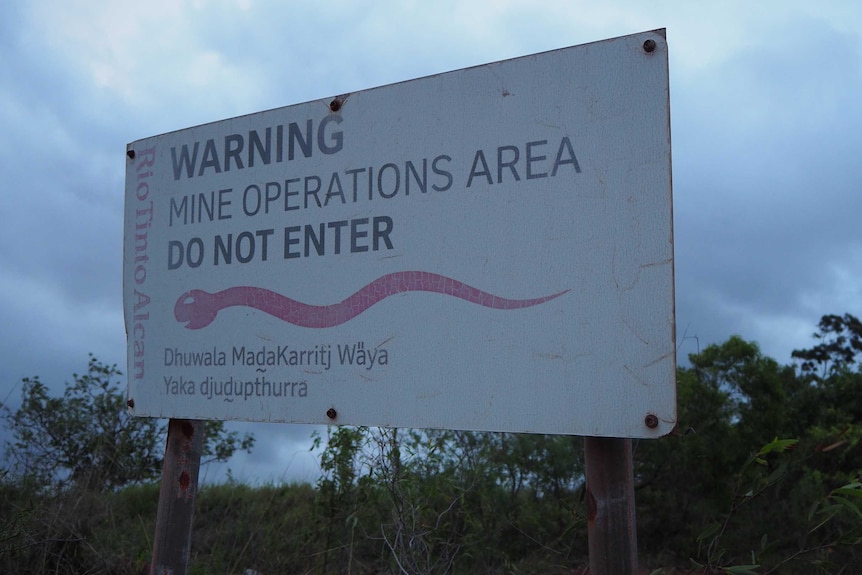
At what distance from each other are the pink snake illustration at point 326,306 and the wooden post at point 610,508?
542 millimetres

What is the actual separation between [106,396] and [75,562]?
3408mm

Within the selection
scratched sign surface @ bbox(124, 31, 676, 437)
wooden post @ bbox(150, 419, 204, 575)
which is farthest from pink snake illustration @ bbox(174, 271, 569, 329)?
wooden post @ bbox(150, 419, 204, 575)

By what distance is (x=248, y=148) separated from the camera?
3.65 meters

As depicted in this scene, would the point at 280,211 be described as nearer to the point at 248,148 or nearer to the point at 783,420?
the point at 248,148

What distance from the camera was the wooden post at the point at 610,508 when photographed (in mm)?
2637

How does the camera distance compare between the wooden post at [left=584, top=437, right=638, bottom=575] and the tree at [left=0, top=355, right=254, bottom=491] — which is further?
the tree at [left=0, top=355, right=254, bottom=491]

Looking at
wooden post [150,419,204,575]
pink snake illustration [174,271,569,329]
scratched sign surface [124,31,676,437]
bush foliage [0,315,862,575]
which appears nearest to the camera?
scratched sign surface [124,31,676,437]

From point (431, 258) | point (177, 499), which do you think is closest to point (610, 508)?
point (431, 258)

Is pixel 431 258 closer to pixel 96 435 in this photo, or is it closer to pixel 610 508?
pixel 610 508

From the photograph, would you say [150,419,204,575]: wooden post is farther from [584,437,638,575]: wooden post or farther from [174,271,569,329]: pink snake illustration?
[584,437,638,575]: wooden post

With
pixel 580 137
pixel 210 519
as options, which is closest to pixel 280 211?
pixel 580 137

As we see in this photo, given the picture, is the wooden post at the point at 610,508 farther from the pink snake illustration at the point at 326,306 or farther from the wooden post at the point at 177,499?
the wooden post at the point at 177,499

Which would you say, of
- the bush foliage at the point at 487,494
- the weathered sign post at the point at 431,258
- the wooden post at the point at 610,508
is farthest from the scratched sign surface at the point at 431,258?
the bush foliage at the point at 487,494

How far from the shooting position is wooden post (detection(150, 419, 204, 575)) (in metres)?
3.72
